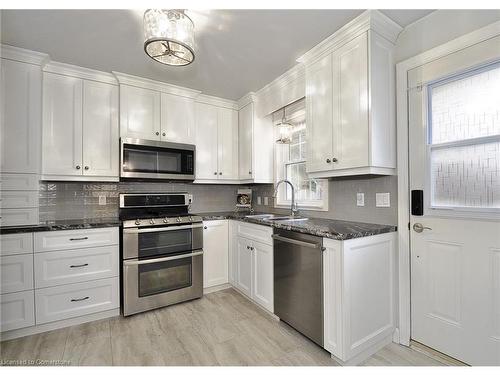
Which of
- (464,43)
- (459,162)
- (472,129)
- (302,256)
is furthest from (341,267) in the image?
(464,43)

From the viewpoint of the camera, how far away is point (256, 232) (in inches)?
96.0

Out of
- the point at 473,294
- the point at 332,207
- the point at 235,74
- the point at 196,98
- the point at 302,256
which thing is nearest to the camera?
the point at 473,294

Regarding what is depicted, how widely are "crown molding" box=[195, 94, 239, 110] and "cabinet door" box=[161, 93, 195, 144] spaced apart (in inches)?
7.2

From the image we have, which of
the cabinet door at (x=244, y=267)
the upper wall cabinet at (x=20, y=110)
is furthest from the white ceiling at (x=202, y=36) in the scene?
the cabinet door at (x=244, y=267)

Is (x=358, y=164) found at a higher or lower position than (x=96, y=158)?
lower

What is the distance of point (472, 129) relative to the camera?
1.52 meters

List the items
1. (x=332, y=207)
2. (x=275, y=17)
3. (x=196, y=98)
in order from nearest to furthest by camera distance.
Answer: (x=275, y=17), (x=332, y=207), (x=196, y=98)

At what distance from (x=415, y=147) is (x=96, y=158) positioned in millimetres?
2953

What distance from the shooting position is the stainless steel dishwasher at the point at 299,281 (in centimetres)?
172

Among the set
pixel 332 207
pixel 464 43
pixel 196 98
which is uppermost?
pixel 196 98

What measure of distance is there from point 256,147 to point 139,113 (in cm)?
144

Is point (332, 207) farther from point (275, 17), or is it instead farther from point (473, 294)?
point (275, 17)

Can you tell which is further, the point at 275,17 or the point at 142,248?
the point at 142,248

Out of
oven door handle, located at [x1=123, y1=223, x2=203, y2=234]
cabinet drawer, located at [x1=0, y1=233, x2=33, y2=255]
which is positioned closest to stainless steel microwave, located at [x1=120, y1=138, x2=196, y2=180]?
oven door handle, located at [x1=123, y1=223, x2=203, y2=234]
